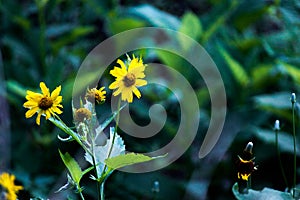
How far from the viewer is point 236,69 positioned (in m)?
1.80

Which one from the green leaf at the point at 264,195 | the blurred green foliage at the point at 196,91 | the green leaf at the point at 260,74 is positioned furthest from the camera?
the green leaf at the point at 260,74

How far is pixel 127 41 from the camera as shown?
194 cm

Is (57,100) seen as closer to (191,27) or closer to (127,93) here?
(127,93)

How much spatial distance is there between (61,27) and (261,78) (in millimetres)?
774

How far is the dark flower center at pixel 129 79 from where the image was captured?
779 millimetres

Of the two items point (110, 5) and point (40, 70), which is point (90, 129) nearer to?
point (40, 70)

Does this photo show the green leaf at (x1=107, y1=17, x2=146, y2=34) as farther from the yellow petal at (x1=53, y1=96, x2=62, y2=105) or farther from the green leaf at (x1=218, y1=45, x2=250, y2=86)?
the yellow petal at (x1=53, y1=96, x2=62, y2=105)

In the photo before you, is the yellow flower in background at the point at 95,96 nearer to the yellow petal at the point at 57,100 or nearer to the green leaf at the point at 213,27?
the yellow petal at the point at 57,100

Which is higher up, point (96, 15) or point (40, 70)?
point (96, 15)

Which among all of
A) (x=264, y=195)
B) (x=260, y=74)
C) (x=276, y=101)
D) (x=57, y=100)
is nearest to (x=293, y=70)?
(x=276, y=101)

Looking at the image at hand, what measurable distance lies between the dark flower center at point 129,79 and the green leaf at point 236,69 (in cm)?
102

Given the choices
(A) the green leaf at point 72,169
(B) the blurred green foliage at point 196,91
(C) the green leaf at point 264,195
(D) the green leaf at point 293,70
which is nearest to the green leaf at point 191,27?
(B) the blurred green foliage at point 196,91

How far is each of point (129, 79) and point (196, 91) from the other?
1154 mm

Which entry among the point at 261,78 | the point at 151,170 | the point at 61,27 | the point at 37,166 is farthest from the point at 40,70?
the point at 261,78
